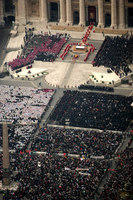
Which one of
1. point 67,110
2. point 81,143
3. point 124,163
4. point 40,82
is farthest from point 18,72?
point 124,163

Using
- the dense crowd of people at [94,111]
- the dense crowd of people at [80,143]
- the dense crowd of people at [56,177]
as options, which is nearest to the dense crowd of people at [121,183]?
the dense crowd of people at [56,177]

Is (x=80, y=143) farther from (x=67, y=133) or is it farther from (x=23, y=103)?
(x=23, y=103)

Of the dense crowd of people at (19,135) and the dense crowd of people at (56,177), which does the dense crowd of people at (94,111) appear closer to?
the dense crowd of people at (19,135)

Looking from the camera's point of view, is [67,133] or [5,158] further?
[67,133]

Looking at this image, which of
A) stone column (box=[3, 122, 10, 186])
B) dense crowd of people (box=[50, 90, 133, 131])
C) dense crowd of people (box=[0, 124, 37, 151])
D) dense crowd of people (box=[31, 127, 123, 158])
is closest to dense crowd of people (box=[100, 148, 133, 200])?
dense crowd of people (box=[31, 127, 123, 158])

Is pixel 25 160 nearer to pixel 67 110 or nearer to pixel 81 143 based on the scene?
pixel 81 143

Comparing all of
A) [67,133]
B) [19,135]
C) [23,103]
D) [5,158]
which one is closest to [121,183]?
[67,133]

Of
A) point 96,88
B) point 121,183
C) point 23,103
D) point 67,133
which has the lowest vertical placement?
point 121,183
